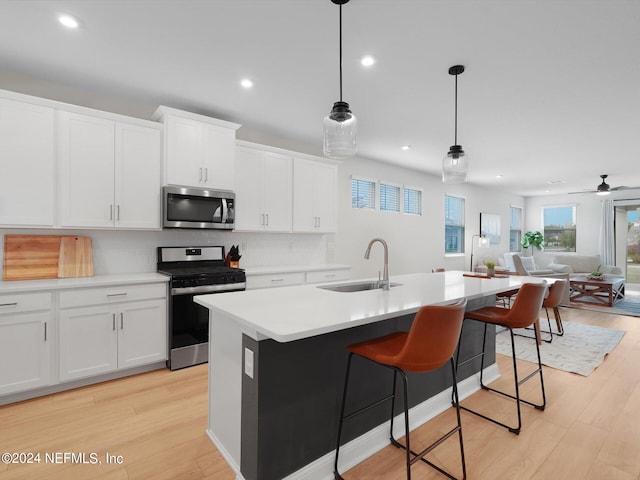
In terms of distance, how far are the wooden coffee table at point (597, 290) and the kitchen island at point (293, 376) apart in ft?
19.9

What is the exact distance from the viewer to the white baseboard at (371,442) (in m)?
1.75

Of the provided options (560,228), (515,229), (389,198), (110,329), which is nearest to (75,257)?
(110,329)

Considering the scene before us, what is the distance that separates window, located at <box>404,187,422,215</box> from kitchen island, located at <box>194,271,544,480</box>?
4445 millimetres

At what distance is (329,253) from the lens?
5.22m

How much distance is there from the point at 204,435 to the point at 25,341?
1.61m

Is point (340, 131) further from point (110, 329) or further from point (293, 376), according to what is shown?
point (110, 329)

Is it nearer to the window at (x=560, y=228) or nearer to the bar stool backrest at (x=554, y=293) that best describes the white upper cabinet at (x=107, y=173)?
the bar stool backrest at (x=554, y=293)

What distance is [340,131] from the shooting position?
7.05ft

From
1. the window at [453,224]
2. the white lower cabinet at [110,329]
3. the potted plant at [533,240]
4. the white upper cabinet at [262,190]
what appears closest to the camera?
the white lower cabinet at [110,329]

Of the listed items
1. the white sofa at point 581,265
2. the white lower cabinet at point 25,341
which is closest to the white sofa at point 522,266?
the white sofa at point 581,265

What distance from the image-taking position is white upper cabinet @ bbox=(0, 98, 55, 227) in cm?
259

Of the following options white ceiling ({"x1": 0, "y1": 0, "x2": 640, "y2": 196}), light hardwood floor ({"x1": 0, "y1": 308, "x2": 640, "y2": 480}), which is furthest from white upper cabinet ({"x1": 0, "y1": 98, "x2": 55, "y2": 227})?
light hardwood floor ({"x1": 0, "y1": 308, "x2": 640, "y2": 480})

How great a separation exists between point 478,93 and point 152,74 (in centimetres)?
296

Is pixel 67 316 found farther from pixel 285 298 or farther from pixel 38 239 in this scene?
pixel 285 298
